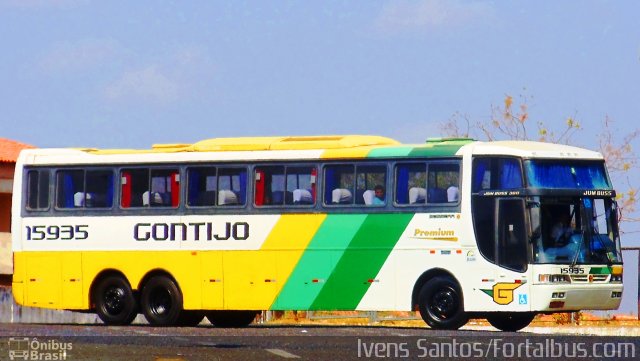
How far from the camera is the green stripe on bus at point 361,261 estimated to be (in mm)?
28031

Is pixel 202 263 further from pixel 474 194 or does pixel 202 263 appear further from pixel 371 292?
pixel 474 194

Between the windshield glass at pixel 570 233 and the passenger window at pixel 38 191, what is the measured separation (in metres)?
9.85

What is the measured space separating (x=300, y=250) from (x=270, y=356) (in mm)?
11380

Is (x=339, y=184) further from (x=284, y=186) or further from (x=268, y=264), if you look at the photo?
(x=268, y=264)

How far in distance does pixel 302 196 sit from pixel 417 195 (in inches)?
90.2

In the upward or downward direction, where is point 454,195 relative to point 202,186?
downward

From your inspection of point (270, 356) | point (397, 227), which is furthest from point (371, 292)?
point (270, 356)

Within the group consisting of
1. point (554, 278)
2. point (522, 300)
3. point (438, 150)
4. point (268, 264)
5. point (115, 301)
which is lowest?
point (115, 301)

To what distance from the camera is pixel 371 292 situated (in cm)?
2831

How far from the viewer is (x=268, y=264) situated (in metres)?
29.3

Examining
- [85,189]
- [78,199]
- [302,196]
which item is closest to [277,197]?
[302,196]

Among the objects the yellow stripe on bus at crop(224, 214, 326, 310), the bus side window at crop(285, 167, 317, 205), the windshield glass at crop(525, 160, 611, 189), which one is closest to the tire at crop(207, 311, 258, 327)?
the yellow stripe on bus at crop(224, 214, 326, 310)

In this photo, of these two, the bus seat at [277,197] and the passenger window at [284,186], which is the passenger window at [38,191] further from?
the bus seat at [277,197]

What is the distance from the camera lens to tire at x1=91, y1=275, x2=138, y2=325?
100 feet
